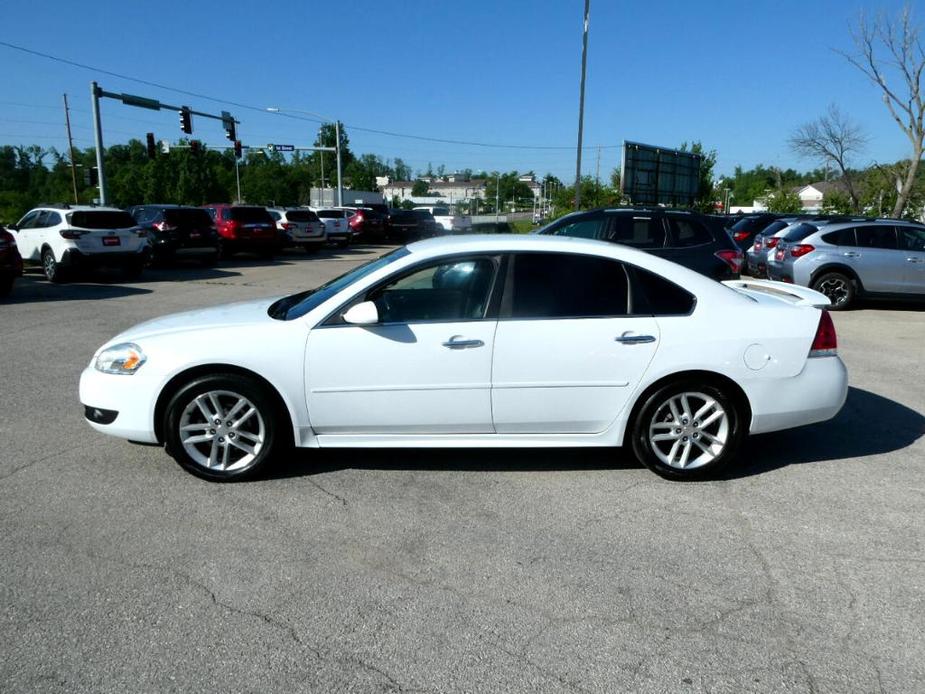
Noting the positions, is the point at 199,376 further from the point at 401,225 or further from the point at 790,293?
the point at 401,225

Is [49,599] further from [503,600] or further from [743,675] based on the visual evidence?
[743,675]

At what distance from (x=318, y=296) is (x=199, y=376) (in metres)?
0.92

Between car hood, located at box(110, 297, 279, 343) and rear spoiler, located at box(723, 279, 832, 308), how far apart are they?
130 inches

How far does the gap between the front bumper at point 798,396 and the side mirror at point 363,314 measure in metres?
2.34

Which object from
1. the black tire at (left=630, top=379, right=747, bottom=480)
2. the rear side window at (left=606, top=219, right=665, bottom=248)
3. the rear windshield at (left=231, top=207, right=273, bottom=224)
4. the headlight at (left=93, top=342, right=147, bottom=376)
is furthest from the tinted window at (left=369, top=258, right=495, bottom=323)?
the rear windshield at (left=231, top=207, right=273, bottom=224)

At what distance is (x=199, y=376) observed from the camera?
14.4ft

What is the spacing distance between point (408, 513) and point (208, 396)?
144 cm

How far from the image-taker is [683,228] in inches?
392

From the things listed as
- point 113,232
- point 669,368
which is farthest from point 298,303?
point 113,232

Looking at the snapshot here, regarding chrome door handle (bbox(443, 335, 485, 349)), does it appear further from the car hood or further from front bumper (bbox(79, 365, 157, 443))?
front bumper (bbox(79, 365, 157, 443))

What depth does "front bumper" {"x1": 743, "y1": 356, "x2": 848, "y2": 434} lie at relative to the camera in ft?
14.8

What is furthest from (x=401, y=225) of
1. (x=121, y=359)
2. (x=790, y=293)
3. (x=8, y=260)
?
(x=121, y=359)

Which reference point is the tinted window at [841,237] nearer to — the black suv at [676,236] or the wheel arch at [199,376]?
the black suv at [676,236]

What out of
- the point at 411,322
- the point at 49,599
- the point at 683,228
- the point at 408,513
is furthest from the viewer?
the point at 683,228
